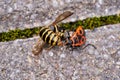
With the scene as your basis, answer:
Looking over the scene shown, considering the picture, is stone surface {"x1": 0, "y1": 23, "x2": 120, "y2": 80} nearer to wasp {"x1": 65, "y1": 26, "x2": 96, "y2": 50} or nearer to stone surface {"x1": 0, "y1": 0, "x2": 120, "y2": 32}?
wasp {"x1": 65, "y1": 26, "x2": 96, "y2": 50}

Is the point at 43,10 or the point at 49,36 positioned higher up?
the point at 43,10

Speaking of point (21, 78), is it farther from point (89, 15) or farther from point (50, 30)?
point (89, 15)

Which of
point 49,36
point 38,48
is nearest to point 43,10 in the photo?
point 49,36

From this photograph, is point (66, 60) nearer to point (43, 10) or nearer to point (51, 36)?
point (51, 36)

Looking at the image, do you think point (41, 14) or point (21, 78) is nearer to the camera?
point (21, 78)

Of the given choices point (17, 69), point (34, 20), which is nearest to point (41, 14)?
point (34, 20)

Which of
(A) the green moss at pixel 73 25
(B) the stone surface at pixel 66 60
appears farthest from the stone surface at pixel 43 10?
(B) the stone surface at pixel 66 60

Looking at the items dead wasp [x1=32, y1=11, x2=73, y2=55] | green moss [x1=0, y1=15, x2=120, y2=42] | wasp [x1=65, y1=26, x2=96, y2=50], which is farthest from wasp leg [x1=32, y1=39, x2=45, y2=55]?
wasp [x1=65, y1=26, x2=96, y2=50]
